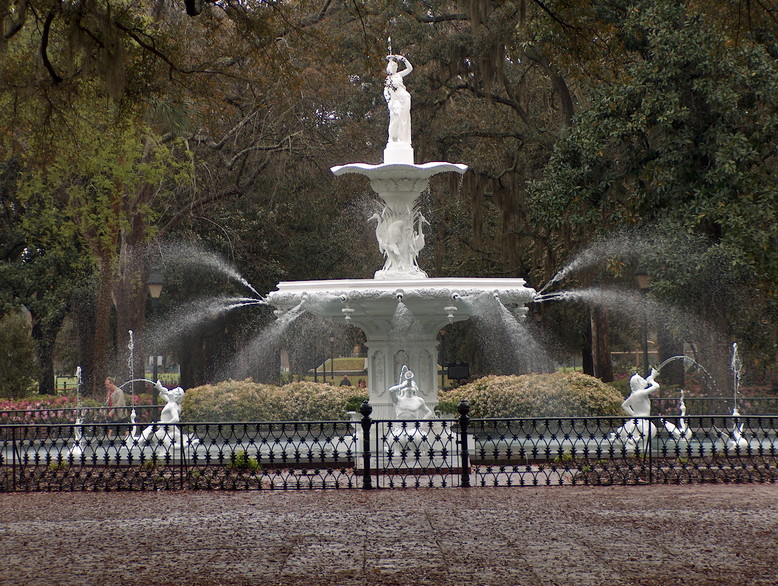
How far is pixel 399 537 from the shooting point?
8523mm

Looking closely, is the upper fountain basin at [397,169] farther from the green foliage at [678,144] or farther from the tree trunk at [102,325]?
the tree trunk at [102,325]

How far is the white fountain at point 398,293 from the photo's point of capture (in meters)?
14.3

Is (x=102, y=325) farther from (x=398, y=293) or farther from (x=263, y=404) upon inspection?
(x=398, y=293)

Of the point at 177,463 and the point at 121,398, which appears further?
the point at 121,398

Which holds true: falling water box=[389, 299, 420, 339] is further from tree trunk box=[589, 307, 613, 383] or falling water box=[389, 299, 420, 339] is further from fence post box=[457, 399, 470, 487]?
tree trunk box=[589, 307, 613, 383]

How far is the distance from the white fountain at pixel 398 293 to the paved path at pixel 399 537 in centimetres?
347

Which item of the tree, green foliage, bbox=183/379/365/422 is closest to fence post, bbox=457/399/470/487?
green foliage, bbox=183/379/365/422

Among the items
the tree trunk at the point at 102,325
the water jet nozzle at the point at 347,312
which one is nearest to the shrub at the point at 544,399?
the water jet nozzle at the point at 347,312

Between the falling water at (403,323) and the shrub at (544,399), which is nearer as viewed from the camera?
the falling water at (403,323)

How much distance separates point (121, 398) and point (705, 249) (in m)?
12.0

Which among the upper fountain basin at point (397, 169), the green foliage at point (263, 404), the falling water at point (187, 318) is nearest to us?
the upper fountain basin at point (397, 169)

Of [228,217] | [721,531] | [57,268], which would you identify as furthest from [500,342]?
[721,531]

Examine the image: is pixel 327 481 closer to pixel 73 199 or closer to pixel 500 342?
pixel 73 199

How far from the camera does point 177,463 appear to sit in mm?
14633
